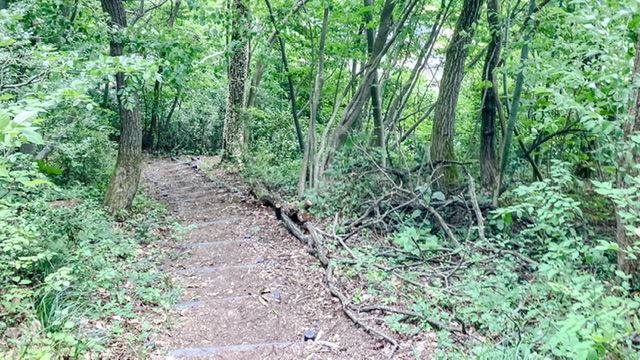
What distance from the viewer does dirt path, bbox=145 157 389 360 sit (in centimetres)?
334

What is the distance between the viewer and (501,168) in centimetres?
555

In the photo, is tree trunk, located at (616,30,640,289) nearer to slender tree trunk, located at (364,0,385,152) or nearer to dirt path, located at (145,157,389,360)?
dirt path, located at (145,157,389,360)

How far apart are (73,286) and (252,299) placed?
173cm

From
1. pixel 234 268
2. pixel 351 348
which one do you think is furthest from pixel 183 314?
pixel 351 348

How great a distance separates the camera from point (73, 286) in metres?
3.39

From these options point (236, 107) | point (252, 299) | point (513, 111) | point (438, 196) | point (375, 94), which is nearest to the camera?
point (252, 299)

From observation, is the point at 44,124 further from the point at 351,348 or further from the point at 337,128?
the point at 351,348

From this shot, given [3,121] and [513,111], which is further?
[513,111]

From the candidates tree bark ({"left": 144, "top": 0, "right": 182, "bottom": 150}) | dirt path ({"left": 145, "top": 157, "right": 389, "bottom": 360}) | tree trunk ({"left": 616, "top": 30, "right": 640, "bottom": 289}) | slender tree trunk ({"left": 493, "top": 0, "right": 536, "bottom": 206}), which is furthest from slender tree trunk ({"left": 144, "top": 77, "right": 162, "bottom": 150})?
tree trunk ({"left": 616, "top": 30, "right": 640, "bottom": 289})

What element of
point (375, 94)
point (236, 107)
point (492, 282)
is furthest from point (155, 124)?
point (492, 282)

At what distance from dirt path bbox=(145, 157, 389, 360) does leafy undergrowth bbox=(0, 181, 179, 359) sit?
0.33 meters

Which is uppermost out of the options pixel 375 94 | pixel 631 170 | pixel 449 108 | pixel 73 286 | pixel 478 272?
pixel 375 94

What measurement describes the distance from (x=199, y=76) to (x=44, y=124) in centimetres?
621

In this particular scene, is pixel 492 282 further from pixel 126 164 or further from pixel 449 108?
pixel 126 164
